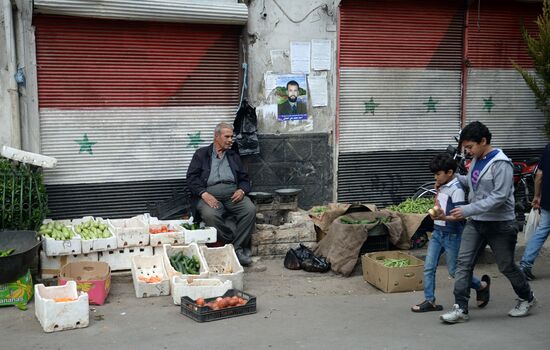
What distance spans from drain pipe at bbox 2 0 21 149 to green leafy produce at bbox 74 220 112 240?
1.25 meters

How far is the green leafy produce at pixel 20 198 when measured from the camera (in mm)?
6953

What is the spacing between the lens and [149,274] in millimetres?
7223

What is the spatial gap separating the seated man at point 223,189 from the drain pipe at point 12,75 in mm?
2069

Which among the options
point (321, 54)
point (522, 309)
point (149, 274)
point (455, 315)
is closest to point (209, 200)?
point (149, 274)

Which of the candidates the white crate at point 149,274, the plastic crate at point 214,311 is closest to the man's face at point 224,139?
the white crate at point 149,274

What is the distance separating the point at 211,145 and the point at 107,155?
4.55 ft

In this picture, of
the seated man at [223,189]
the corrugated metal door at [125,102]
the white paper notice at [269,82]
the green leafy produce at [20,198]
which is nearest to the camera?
the green leafy produce at [20,198]

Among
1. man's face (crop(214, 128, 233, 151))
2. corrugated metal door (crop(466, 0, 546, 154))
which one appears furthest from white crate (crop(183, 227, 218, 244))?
corrugated metal door (crop(466, 0, 546, 154))

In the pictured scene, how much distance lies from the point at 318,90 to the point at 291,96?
0.41 meters

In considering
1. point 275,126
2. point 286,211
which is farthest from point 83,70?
point 286,211

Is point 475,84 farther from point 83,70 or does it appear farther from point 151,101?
point 83,70

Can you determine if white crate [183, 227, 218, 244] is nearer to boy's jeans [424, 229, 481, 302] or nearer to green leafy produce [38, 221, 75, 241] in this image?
green leafy produce [38, 221, 75, 241]

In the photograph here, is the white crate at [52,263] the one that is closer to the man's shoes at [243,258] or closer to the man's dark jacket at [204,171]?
the man's dark jacket at [204,171]

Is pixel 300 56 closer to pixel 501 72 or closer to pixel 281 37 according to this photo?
pixel 281 37
